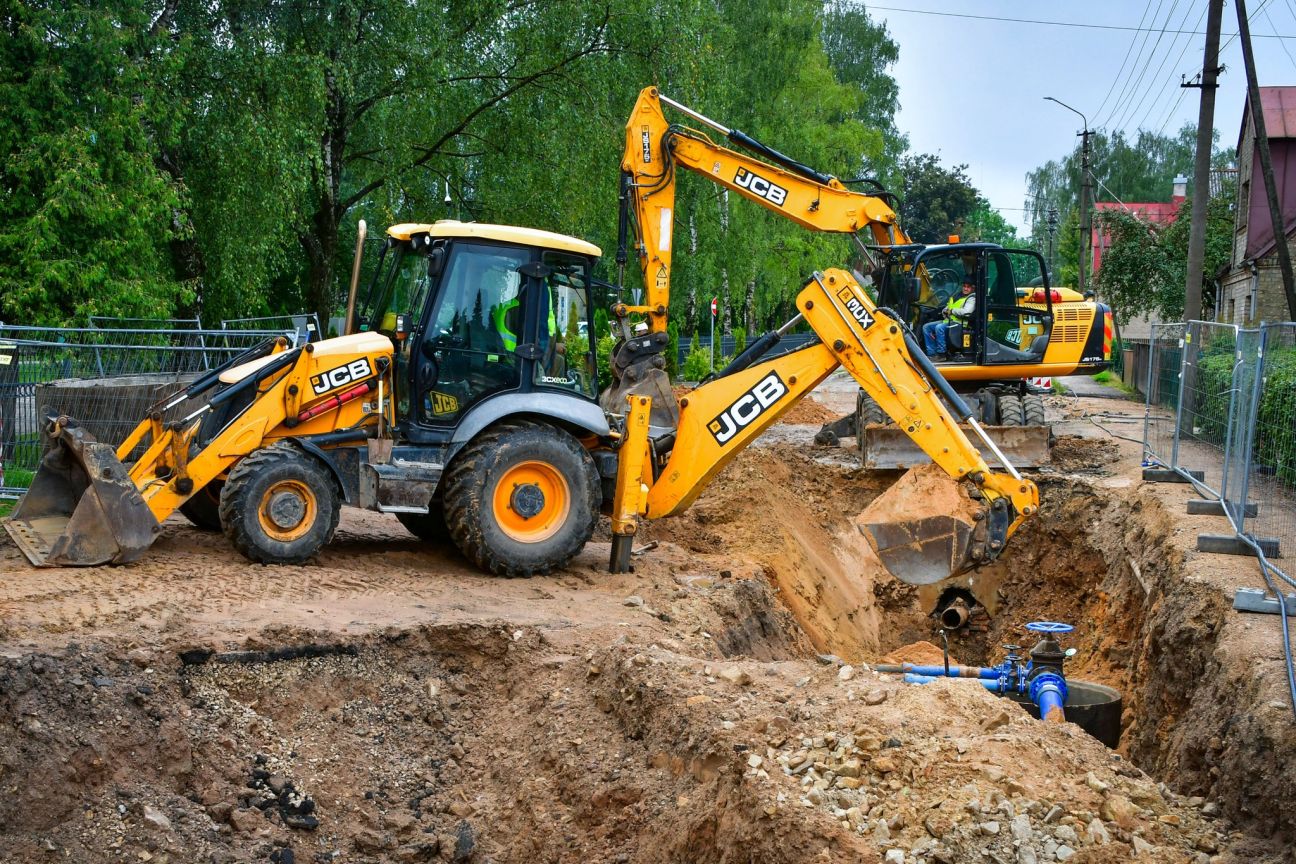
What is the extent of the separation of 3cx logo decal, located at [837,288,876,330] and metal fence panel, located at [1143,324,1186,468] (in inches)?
193

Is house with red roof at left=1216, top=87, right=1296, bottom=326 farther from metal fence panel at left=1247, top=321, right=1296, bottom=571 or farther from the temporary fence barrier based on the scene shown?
metal fence panel at left=1247, top=321, right=1296, bottom=571

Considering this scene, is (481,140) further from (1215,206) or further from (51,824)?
(1215,206)

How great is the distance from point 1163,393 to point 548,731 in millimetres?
9703

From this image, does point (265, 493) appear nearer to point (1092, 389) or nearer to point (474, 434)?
point (474, 434)

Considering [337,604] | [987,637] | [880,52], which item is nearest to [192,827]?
[337,604]

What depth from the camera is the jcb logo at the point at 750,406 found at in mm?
9102

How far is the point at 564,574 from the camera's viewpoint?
9.15 m

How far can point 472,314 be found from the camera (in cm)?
888

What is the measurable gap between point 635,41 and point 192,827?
15.4 meters

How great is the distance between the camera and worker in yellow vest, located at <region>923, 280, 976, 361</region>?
47.9 feet

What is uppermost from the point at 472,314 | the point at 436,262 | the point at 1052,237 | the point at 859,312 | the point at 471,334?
the point at 1052,237

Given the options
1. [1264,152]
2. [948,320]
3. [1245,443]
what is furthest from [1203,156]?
[1245,443]

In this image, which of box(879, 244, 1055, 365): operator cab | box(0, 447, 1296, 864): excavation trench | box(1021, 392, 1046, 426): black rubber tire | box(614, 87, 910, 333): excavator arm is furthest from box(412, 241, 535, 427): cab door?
box(1021, 392, 1046, 426): black rubber tire

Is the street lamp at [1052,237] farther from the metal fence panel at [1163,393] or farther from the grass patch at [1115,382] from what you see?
the metal fence panel at [1163,393]
